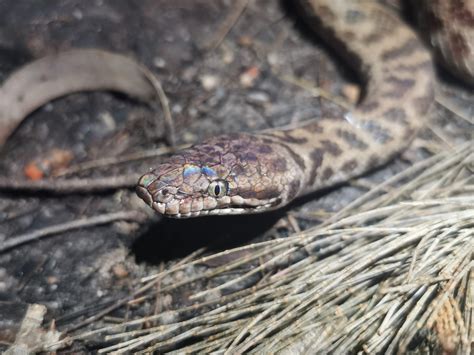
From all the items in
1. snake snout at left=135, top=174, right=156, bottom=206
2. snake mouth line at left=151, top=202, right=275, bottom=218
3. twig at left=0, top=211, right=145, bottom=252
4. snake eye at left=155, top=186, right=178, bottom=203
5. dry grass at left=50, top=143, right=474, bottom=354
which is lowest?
dry grass at left=50, top=143, right=474, bottom=354

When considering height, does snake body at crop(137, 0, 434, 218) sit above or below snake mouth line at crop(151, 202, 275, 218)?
above

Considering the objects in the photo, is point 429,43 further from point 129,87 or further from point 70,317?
point 70,317

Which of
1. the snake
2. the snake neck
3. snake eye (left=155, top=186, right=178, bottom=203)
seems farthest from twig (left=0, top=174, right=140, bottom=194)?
the snake neck

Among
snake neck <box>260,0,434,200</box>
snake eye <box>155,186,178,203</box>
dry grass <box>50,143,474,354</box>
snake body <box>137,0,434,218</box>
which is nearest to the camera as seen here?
dry grass <box>50,143,474,354</box>

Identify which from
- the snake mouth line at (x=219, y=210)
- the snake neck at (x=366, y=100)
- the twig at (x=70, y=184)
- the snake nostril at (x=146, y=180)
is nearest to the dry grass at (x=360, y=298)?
the snake mouth line at (x=219, y=210)

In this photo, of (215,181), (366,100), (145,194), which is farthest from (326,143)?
(145,194)

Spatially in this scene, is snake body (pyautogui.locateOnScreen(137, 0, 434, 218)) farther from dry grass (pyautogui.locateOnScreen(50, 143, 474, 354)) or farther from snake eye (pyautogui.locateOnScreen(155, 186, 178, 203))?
dry grass (pyautogui.locateOnScreen(50, 143, 474, 354))
